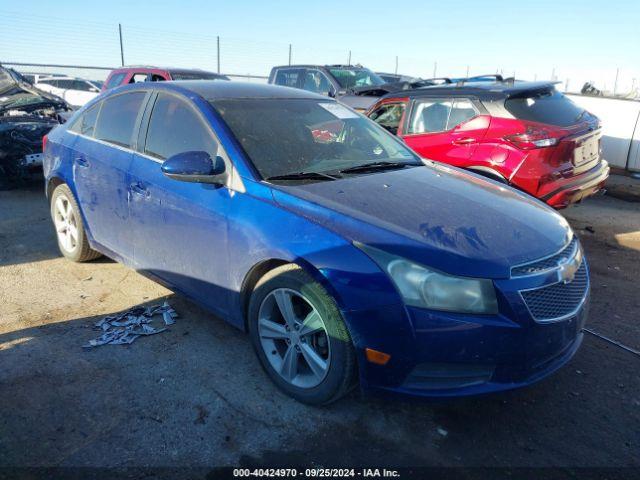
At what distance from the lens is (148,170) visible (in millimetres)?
3408

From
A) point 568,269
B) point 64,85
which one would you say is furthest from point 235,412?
point 64,85

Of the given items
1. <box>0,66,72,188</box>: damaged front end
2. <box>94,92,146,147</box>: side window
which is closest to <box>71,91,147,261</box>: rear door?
<box>94,92,146,147</box>: side window

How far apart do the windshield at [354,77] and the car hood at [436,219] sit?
713 centimetres

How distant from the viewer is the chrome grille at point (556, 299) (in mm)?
2340

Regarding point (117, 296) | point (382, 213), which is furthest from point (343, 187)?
point (117, 296)

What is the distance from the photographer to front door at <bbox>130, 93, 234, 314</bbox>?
9.77ft

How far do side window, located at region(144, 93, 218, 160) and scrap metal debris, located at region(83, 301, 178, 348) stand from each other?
1.15m

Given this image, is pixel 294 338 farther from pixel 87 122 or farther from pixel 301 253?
pixel 87 122

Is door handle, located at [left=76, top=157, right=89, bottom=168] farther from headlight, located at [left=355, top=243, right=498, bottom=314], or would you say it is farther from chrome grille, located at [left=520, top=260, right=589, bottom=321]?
chrome grille, located at [left=520, top=260, right=589, bottom=321]

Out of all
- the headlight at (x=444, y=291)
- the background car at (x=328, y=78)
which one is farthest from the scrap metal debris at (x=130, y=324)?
the background car at (x=328, y=78)

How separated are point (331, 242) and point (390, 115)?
4437mm

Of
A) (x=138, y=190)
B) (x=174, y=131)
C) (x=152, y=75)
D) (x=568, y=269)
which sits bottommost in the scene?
(x=568, y=269)

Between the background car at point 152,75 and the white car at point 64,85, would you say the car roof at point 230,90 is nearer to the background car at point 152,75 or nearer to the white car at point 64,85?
the background car at point 152,75

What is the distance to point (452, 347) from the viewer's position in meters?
2.25
